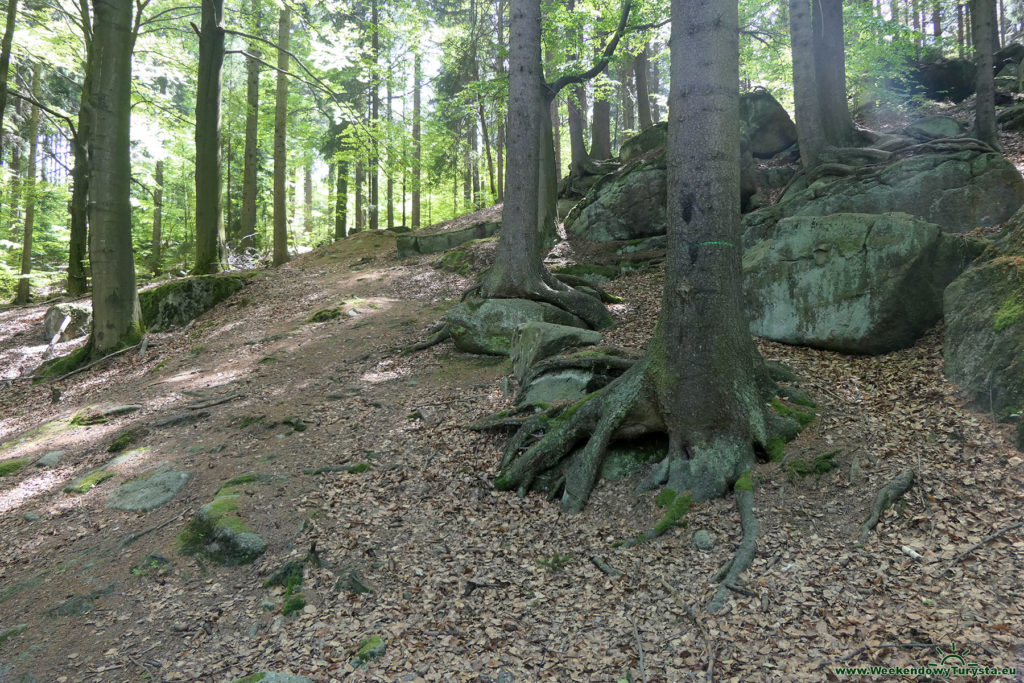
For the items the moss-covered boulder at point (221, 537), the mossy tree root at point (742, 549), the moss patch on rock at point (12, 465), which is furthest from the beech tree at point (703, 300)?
the moss patch on rock at point (12, 465)

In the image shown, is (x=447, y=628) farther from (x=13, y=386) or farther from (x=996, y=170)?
(x=13, y=386)

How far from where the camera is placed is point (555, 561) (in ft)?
14.0

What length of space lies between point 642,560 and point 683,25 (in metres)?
4.12

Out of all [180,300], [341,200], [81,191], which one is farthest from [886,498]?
[341,200]

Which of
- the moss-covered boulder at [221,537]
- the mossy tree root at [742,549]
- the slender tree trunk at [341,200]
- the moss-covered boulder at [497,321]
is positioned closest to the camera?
the mossy tree root at [742,549]

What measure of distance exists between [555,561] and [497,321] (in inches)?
196

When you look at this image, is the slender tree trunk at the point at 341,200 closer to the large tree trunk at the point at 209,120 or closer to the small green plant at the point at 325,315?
the large tree trunk at the point at 209,120

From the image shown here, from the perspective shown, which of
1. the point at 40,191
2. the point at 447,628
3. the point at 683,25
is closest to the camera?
the point at 447,628

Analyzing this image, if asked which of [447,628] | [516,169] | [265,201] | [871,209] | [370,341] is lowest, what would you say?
[447,628]

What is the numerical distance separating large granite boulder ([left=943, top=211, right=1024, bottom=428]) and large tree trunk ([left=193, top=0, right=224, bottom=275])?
15.5 meters

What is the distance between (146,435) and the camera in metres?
Answer: 7.32

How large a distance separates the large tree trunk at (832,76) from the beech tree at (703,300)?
8563 mm

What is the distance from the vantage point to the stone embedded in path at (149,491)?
5656 mm

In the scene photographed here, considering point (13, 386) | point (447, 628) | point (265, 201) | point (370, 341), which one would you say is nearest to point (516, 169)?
point (370, 341)
